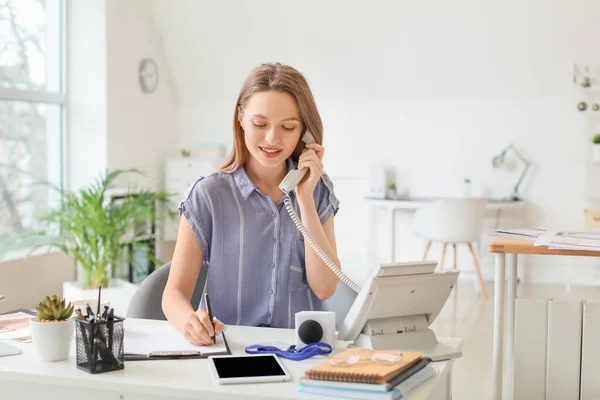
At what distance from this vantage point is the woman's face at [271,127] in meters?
1.86

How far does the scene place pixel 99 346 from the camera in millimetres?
1473

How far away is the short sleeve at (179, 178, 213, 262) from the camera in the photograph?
1970 millimetres

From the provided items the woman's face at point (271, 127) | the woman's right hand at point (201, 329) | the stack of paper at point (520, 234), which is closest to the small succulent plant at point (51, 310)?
the woman's right hand at point (201, 329)

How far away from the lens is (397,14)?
19.9ft

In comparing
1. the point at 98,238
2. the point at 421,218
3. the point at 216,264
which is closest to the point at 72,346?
the point at 216,264

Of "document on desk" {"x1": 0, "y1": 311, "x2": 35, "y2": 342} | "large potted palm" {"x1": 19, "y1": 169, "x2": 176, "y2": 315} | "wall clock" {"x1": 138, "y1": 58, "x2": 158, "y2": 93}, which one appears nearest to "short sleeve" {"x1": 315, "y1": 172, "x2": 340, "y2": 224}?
"document on desk" {"x1": 0, "y1": 311, "x2": 35, "y2": 342}

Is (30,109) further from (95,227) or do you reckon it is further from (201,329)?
(201,329)

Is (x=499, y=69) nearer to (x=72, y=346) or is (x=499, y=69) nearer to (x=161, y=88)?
(x=161, y=88)

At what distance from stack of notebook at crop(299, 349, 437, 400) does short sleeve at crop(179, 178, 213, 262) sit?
69cm

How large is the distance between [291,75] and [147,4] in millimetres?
4872

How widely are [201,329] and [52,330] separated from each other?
31 centimetres

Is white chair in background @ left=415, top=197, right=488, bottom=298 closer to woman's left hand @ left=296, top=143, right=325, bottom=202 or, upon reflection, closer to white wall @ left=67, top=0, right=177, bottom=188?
white wall @ left=67, top=0, right=177, bottom=188

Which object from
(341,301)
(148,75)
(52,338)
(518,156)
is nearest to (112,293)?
(148,75)

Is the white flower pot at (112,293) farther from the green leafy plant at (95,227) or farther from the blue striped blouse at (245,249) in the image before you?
the blue striped blouse at (245,249)
